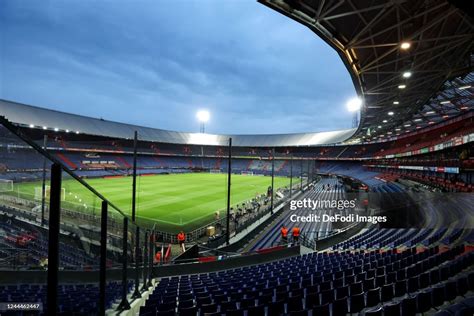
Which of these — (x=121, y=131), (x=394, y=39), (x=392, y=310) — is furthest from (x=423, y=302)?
(x=121, y=131)

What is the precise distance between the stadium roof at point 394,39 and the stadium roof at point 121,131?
1564 inches

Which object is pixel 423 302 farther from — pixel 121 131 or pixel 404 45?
pixel 121 131

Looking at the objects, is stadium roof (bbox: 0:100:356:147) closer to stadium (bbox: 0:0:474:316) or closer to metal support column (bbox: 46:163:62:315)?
stadium (bbox: 0:0:474:316)

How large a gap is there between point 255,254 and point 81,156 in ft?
181

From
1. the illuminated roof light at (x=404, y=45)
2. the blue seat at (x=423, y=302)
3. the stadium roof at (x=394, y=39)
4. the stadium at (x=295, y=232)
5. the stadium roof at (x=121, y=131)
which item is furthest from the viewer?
the stadium roof at (x=121, y=131)

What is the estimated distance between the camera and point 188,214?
21.9m

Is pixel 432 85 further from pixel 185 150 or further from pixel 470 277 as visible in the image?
pixel 185 150

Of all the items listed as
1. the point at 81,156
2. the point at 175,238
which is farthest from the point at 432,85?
the point at 81,156

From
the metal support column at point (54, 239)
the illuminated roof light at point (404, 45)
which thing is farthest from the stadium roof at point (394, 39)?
the metal support column at point (54, 239)

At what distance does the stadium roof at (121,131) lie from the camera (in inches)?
1949

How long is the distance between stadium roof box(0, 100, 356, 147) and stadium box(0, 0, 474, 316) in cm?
3360

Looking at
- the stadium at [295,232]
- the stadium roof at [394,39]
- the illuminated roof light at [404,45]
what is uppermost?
the stadium roof at [394,39]

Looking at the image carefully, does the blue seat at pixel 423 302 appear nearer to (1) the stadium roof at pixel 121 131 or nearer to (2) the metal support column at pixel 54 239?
(2) the metal support column at pixel 54 239

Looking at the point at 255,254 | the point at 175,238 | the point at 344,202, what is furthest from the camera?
the point at 344,202
